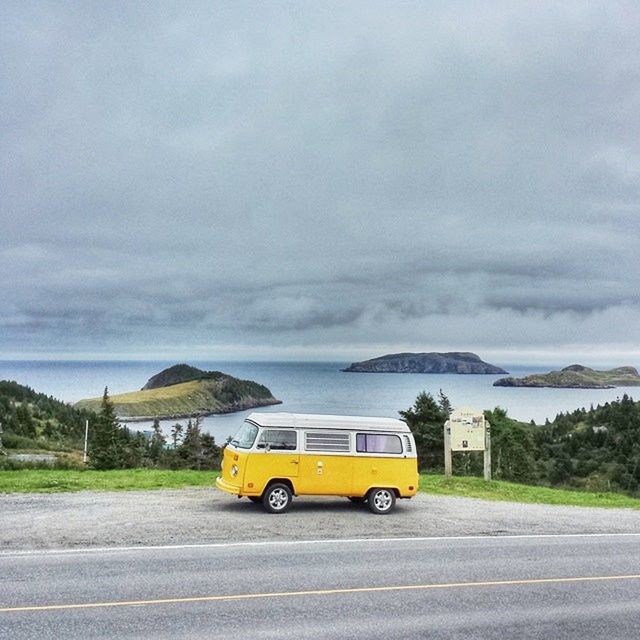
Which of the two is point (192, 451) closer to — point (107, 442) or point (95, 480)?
point (107, 442)

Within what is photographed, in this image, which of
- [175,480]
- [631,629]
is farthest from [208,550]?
[175,480]

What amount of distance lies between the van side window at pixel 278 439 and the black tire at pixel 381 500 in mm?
2936

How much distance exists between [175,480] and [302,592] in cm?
1424

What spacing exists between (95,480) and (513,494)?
16.1 metres

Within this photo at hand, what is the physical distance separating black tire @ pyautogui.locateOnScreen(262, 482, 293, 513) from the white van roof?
70.2 inches

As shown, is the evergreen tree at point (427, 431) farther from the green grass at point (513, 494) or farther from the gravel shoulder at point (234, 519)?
the gravel shoulder at point (234, 519)

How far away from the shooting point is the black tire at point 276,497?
61.9ft

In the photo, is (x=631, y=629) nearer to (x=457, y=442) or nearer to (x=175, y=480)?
(x=457, y=442)

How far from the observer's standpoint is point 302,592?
39.0 feet

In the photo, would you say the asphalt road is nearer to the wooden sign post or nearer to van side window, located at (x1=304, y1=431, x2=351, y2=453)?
van side window, located at (x1=304, y1=431, x2=351, y2=453)

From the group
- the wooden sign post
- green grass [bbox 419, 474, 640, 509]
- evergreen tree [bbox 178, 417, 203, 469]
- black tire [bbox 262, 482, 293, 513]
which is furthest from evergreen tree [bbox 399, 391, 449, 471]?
black tire [bbox 262, 482, 293, 513]

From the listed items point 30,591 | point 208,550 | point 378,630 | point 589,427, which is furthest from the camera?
point 589,427

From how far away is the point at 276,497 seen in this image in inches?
746

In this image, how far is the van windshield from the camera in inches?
749
